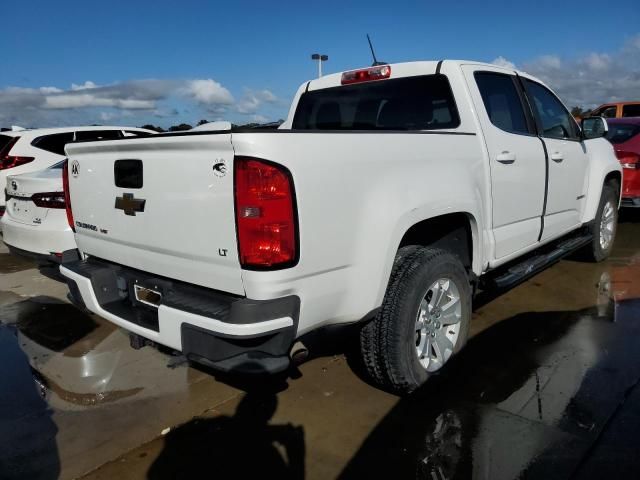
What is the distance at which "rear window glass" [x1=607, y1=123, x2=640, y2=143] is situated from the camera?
7.81 metres

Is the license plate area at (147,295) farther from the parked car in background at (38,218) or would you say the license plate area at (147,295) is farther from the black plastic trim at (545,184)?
the black plastic trim at (545,184)

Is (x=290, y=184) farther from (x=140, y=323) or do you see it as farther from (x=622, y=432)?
(x=622, y=432)

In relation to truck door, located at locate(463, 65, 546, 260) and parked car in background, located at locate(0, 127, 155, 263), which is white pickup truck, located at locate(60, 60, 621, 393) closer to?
truck door, located at locate(463, 65, 546, 260)

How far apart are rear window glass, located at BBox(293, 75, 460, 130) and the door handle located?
36 centimetres

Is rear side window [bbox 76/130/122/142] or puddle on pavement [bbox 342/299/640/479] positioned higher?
rear side window [bbox 76/130/122/142]

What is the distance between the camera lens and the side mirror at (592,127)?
15.9 ft

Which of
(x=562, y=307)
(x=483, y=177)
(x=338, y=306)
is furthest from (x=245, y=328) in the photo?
(x=562, y=307)

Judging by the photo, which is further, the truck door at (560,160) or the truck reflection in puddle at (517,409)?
the truck door at (560,160)

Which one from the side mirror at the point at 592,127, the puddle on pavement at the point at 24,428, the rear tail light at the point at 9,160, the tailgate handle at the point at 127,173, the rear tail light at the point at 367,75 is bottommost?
the puddle on pavement at the point at 24,428

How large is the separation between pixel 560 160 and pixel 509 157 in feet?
3.42

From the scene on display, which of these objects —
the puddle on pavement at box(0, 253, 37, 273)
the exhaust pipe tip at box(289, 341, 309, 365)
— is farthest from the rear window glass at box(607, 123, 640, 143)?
the puddle on pavement at box(0, 253, 37, 273)

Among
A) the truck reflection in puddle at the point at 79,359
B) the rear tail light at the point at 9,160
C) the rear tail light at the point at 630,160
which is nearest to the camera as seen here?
the truck reflection in puddle at the point at 79,359

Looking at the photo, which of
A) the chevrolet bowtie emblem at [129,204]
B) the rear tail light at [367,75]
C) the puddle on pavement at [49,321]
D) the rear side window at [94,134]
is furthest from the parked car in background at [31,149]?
the chevrolet bowtie emblem at [129,204]

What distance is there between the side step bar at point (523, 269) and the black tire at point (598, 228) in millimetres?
742
